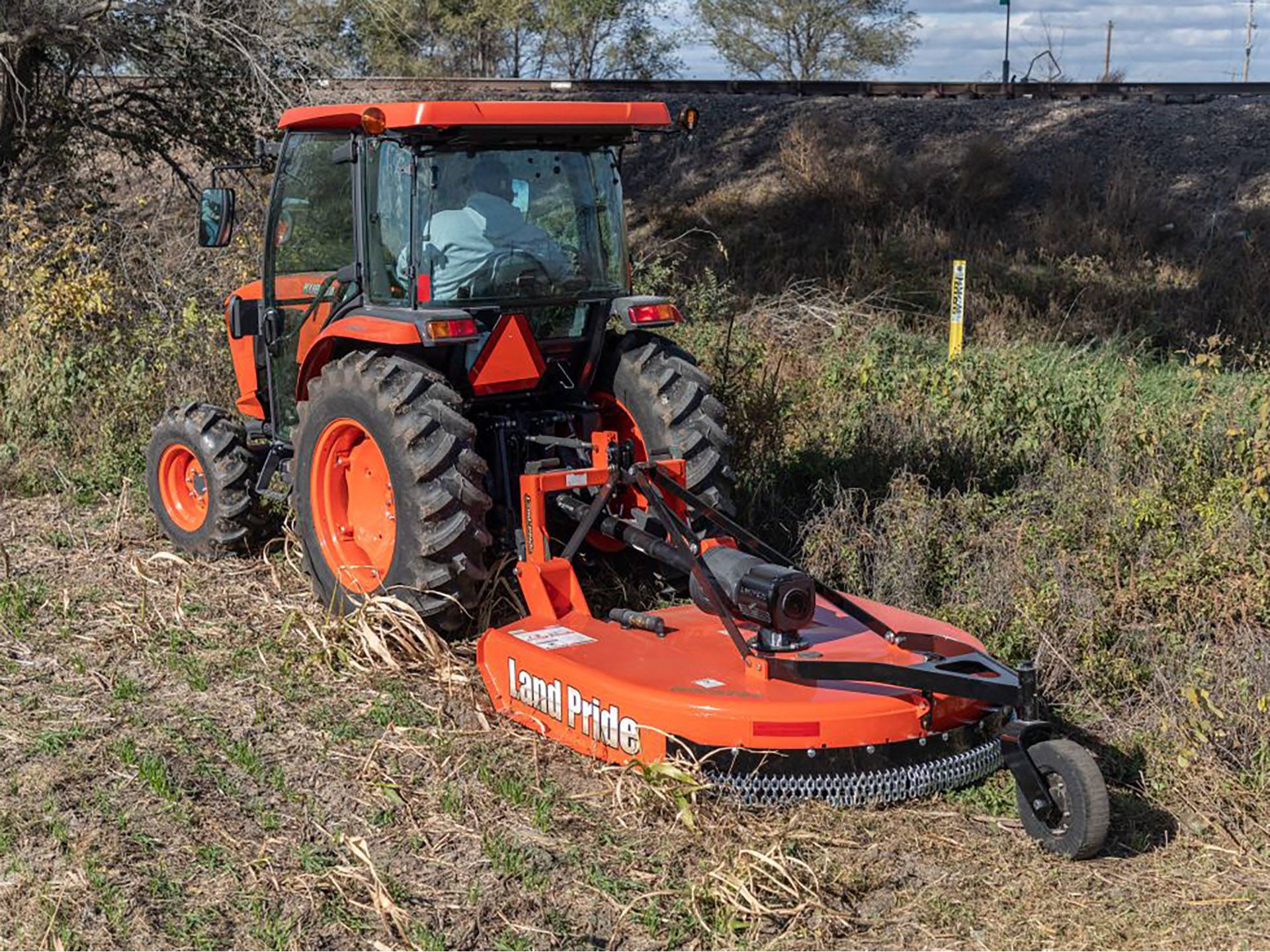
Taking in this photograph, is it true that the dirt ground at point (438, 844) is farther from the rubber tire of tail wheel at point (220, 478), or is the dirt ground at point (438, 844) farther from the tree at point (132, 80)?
the tree at point (132, 80)

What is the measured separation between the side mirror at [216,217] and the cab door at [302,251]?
0.21 m

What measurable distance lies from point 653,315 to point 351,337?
1.39 metres

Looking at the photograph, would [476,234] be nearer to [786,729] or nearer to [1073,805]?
[786,729]

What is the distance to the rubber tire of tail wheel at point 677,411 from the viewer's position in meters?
6.58

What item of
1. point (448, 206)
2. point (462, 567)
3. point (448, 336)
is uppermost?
point (448, 206)

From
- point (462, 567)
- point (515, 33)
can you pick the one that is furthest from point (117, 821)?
point (515, 33)

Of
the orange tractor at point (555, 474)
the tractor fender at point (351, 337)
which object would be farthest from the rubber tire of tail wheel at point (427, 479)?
the tractor fender at point (351, 337)

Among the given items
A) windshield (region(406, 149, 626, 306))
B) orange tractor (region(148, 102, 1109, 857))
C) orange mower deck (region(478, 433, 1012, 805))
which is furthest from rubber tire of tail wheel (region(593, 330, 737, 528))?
orange mower deck (region(478, 433, 1012, 805))

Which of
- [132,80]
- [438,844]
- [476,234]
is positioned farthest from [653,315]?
[132,80]

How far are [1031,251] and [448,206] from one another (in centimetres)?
Answer: 1211

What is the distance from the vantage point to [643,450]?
6773 millimetres

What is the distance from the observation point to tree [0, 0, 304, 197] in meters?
11.9

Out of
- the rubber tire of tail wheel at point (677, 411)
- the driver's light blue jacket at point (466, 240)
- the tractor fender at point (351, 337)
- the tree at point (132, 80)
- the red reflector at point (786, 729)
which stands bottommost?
the red reflector at point (786, 729)

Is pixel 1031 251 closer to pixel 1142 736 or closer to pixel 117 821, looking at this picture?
pixel 1142 736
